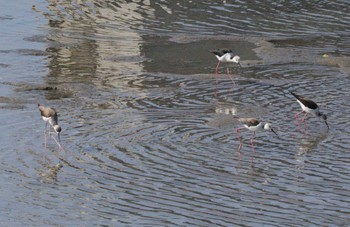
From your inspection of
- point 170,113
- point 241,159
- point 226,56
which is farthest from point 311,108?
point 226,56

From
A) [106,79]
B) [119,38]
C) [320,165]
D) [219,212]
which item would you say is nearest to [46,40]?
[119,38]

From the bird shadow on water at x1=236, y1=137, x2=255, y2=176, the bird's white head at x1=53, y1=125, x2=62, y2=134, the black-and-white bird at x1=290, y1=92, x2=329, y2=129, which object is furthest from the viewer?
the black-and-white bird at x1=290, y1=92, x2=329, y2=129

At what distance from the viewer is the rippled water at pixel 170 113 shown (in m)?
13.6

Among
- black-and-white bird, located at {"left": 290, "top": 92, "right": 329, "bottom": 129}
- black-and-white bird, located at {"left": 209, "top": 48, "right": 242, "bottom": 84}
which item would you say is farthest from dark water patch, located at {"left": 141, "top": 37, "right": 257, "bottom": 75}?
black-and-white bird, located at {"left": 290, "top": 92, "right": 329, "bottom": 129}

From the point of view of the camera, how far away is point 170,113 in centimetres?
1900

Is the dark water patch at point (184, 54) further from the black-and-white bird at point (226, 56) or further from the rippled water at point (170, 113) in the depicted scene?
the black-and-white bird at point (226, 56)

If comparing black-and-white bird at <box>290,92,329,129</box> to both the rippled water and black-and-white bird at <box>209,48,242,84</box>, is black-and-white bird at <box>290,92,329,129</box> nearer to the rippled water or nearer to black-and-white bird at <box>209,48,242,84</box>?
the rippled water

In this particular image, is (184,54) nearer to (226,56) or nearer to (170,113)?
(226,56)

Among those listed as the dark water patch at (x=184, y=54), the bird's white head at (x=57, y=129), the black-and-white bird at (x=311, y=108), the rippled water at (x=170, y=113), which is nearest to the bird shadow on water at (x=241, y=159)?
the rippled water at (x=170, y=113)

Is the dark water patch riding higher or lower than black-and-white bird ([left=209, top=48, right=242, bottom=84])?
lower

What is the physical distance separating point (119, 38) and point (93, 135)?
9.76 meters

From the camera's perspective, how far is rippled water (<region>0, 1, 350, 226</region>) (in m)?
13.6

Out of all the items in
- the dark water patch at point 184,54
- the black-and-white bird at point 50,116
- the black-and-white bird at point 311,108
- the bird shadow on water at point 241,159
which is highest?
the black-and-white bird at point 311,108

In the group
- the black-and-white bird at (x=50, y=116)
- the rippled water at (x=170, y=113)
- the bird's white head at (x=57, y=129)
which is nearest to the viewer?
the rippled water at (x=170, y=113)
